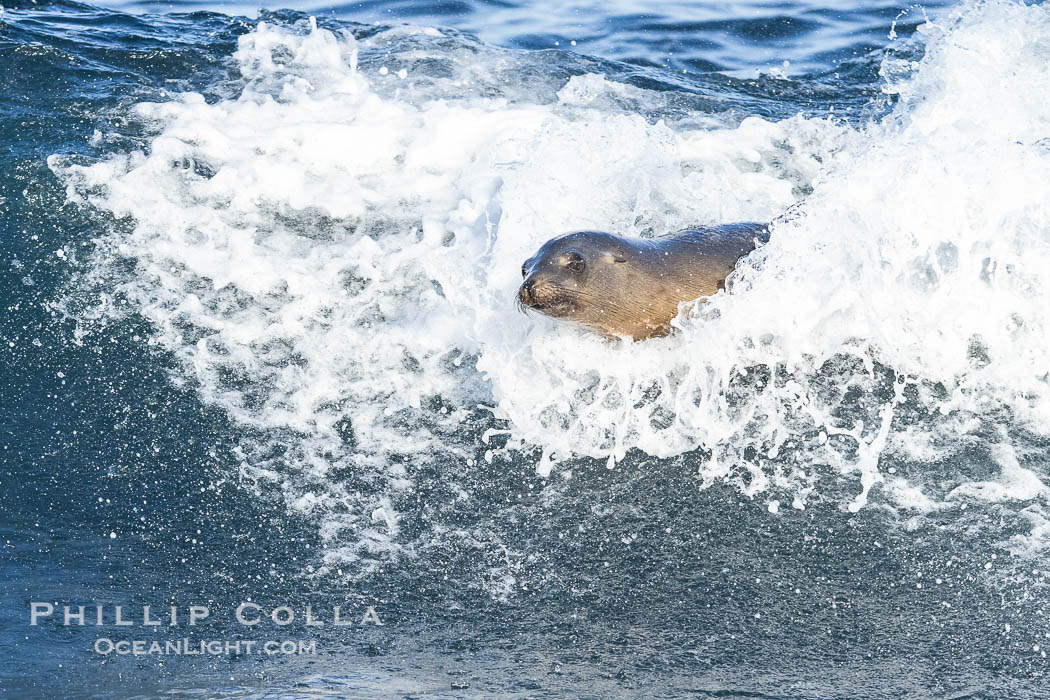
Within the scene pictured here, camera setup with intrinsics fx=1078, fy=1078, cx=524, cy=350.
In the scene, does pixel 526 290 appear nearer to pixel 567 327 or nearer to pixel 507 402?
pixel 567 327

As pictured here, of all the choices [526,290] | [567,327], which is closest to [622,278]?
[567,327]

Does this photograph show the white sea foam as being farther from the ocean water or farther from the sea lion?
the sea lion

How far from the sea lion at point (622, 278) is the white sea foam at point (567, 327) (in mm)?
130

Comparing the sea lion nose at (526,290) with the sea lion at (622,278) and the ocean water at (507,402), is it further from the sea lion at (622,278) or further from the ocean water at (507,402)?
the ocean water at (507,402)

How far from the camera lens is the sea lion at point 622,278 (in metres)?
5.32

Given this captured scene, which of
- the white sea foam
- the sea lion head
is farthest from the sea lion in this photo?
the white sea foam

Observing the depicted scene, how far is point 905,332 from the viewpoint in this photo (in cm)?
572

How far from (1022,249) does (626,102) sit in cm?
441

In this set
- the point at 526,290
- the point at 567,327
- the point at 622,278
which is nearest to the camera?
the point at 526,290

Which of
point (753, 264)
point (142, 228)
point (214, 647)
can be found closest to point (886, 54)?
point (753, 264)

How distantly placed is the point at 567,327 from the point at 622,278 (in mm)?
384

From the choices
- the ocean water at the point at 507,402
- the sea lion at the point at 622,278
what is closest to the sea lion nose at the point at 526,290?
the sea lion at the point at 622,278

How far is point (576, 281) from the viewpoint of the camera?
532cm

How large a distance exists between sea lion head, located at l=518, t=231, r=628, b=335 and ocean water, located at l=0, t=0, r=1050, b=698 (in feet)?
0.72
